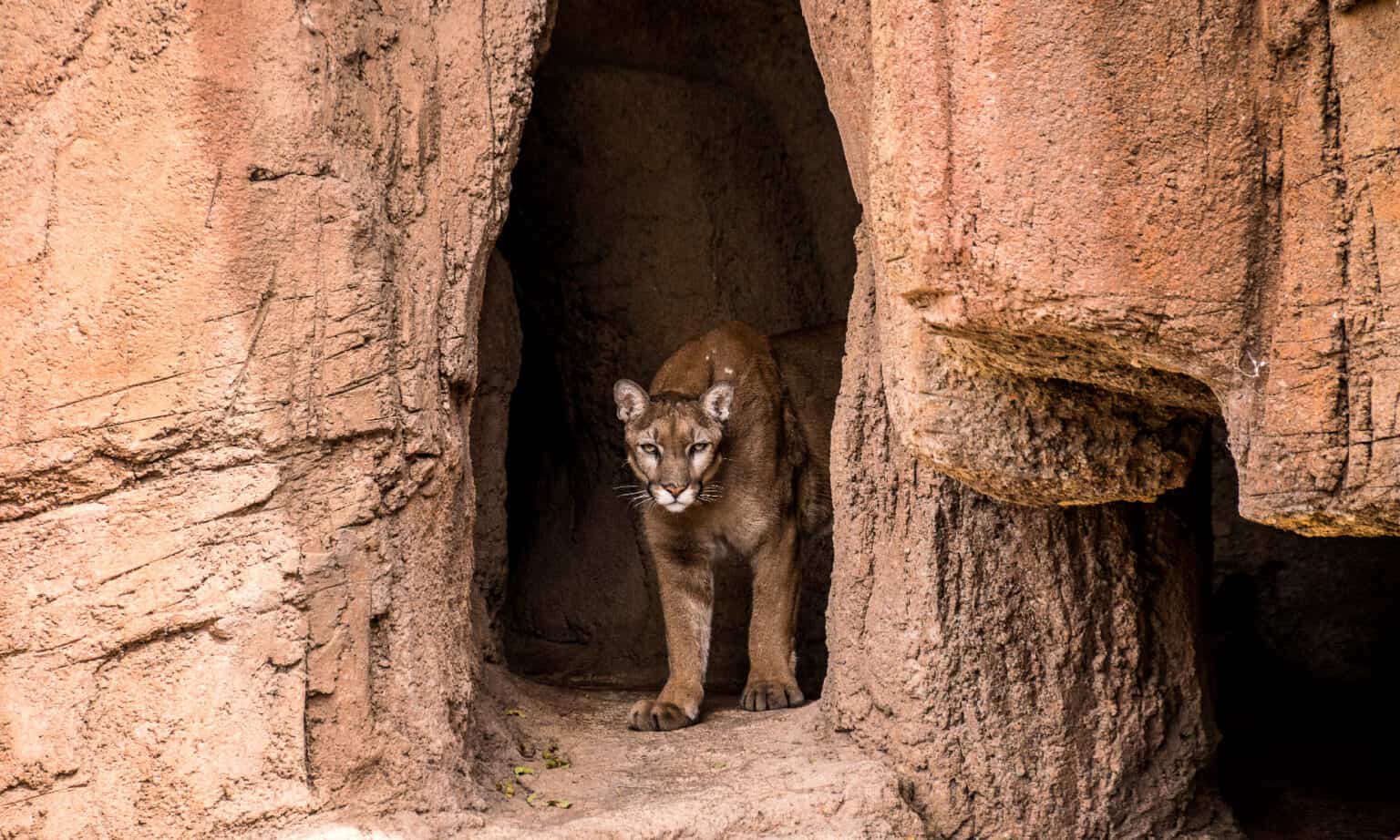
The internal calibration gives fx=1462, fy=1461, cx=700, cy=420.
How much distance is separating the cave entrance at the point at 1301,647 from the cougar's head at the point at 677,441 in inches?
96.4

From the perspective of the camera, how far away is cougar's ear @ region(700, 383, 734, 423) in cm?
629

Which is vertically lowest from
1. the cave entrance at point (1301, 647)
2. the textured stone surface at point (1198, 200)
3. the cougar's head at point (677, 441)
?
the cave entrance at point (1301, 647)

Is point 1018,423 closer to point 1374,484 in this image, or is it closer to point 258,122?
point 1374,484

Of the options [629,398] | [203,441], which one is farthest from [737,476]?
[203,441]

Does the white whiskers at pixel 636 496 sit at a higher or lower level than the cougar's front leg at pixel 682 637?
higher

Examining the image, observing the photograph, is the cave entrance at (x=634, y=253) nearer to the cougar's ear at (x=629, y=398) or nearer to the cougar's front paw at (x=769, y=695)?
the cougar's ear at (x=629, y=398)

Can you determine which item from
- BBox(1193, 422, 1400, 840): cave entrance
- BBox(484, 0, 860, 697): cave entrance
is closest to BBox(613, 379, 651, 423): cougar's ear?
BBox(484, 0, 860, 697): cave entrance

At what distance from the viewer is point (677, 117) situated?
24.8 feet

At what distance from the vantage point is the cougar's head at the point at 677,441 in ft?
20.1

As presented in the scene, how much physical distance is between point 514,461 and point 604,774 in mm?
3153

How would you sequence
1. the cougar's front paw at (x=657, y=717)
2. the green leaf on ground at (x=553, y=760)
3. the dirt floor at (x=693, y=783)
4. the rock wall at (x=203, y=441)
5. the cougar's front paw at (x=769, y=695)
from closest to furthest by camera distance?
the rock wall at (x=203, y=441) < the dirt floor at (x=693, y=783) < the green leaf on ground at (x=553, y=760) < the cougar's front paw at (x=657, y=717) < the cougar's front paw at (x=769, y=695)

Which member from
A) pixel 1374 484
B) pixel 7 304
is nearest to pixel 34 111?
pixel 7 304

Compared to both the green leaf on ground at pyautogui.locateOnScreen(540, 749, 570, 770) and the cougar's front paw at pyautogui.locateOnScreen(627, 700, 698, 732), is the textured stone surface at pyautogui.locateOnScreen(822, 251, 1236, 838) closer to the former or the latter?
the cougar's front paw at pyautogui.locateOnScreen(627, 700, 698, 732)

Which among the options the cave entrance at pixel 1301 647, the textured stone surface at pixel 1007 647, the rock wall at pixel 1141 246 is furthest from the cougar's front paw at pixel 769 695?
the cave entrance at pixel 1301 647
